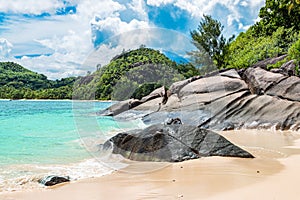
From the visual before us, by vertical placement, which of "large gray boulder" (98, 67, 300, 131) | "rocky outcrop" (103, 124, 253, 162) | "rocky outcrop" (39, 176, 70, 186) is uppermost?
"large gray boulder" (98, 67, 300, 131)

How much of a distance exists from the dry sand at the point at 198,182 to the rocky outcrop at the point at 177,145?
0.78 feet

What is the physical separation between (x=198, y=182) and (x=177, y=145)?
1721 millimetres

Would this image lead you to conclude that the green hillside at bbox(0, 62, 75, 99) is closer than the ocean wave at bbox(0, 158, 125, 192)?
No

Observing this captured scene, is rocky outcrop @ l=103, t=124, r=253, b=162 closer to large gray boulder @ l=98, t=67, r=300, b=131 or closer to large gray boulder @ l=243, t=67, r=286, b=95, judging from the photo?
large gray boulder @ l=98, t=67, r=300, b=131

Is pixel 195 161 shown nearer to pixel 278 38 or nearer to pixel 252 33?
pixel 278 38

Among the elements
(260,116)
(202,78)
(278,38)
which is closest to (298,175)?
(260,116)

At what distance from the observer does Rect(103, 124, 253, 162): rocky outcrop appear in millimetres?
6461

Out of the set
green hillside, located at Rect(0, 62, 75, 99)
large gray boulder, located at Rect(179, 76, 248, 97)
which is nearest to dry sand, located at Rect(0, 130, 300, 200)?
large gray boulder, located at Rect(179, 76, 248, 97)

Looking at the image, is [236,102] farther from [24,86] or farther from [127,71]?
[24,86]

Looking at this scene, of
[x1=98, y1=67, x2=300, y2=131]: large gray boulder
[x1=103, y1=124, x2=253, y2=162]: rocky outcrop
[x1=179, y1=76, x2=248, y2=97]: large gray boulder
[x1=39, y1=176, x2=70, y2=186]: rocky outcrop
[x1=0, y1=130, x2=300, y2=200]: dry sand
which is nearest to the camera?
[x1=0, y1=130, x2=300, y2=200]: dry sand

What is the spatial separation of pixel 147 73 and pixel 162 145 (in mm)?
3765

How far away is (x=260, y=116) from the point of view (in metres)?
12.1

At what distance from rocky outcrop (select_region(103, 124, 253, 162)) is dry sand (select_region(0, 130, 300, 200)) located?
9.4 inches

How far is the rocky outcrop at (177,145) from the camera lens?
21.2 feet
